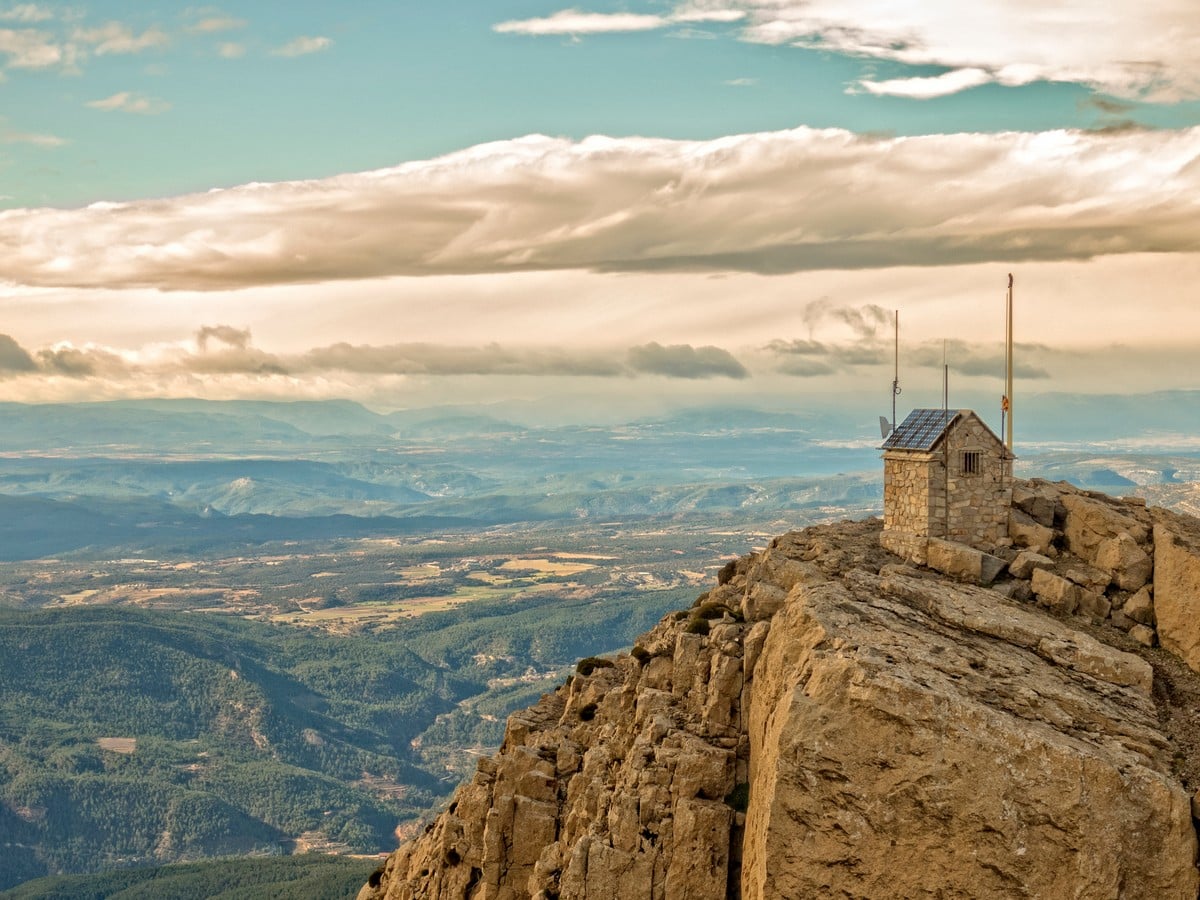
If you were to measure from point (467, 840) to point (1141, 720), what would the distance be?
29.9 metres

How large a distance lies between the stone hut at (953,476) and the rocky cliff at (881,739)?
1.39 metres

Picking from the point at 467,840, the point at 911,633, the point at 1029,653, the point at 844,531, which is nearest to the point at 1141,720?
the point at 1029,653

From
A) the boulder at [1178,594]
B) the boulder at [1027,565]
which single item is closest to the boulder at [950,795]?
the boulder at [1178,594]

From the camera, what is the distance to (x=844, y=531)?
6750cm

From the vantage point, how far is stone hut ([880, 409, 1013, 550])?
60.2 metres

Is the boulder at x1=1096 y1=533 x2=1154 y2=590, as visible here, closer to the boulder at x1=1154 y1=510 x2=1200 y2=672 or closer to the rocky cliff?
the rocky cliff

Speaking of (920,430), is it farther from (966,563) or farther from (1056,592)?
(1056,592)

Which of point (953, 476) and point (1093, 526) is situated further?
point (1093, 526)

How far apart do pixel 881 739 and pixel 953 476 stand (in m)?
20.7

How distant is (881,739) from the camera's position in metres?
42.4

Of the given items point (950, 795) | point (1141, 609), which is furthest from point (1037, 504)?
point (950, 795)

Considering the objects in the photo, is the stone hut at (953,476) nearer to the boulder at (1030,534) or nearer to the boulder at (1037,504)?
the boulder at (1030,534)

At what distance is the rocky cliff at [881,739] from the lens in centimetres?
4191

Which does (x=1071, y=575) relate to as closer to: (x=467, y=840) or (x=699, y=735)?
(x=699, y=735)
